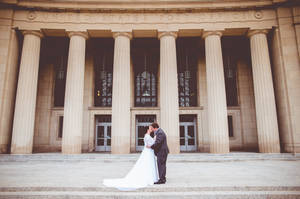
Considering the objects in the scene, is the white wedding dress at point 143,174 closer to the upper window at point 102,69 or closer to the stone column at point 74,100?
the stone column at point 74,100

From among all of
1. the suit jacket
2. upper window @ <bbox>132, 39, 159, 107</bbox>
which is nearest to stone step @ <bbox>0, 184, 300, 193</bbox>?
the suit jacket

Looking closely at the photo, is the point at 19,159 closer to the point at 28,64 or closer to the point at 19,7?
the point at 28,64

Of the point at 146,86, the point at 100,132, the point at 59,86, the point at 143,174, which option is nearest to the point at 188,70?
the point at 146,86

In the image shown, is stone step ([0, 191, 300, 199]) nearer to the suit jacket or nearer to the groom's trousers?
the groom's trousers

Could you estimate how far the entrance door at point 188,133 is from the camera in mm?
20766

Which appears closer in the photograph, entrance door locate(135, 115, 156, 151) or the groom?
the groom

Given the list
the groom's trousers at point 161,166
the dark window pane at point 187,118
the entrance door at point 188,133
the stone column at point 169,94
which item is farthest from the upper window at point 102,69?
the groom's trousers at point 161,166

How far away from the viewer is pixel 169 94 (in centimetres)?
1678

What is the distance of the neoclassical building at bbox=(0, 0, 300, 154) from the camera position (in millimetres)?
16297

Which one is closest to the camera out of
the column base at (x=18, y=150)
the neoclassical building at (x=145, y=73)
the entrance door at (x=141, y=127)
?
the column base at (x=18, y=150)

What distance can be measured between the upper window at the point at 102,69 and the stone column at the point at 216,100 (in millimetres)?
10799

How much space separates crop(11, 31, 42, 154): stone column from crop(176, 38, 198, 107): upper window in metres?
14.3

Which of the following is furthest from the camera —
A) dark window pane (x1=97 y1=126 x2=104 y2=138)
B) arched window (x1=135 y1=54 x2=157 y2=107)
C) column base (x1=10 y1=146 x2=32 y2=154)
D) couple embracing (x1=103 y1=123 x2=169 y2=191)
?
arched window (x1=135 y1=54 x2=157 y2=107)

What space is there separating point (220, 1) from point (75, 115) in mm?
16270
